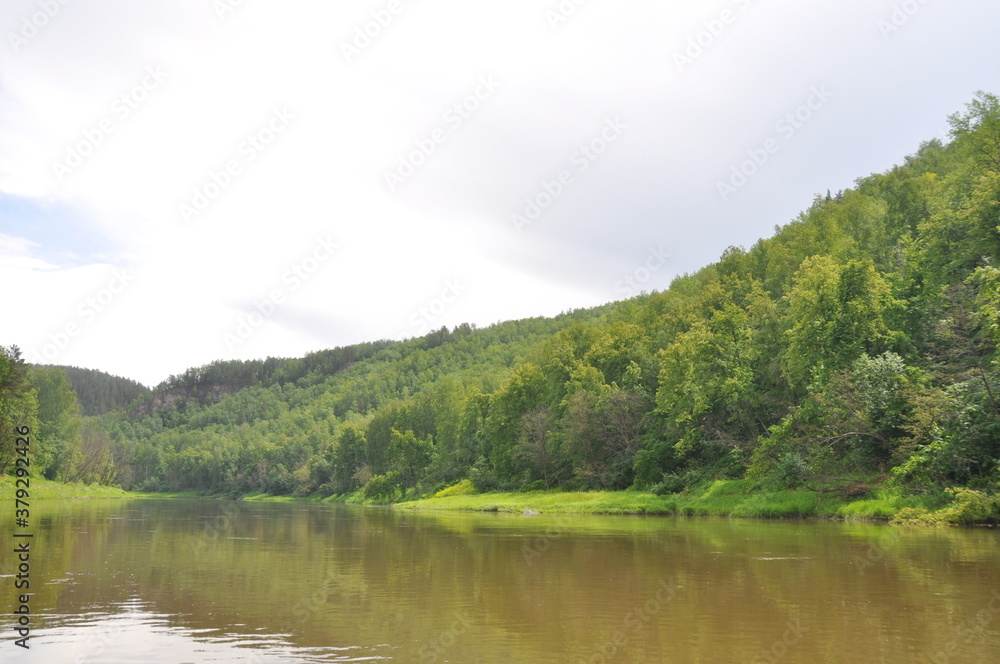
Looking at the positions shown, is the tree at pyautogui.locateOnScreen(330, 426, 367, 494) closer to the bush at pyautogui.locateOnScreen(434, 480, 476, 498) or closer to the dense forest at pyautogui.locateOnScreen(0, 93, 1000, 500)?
the dense forest at pyautogui.locateOnScreen(0, 93, 1000, 500)

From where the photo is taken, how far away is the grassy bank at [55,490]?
299ft

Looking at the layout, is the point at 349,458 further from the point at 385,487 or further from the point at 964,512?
the point at 964,512

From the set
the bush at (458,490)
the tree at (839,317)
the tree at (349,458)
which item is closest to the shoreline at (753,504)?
the bush at (458,490)

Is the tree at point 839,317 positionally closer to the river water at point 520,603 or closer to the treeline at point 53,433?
the river water at point 520,603

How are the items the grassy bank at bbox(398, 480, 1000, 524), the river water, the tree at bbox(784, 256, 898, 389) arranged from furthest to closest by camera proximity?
1. the tree at bbox(784, 256, 898, 389)
2. the grassy bank at bbox(398, 480, 1000, 524)
3. the river water

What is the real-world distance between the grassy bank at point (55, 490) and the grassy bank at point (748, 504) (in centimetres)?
5550

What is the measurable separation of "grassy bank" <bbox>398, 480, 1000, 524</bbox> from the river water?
1028 centimetres

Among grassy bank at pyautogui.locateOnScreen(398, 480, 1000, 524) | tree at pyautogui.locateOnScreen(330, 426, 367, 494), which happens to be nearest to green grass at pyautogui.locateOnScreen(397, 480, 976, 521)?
grassy bank at pyautogui.locateOnScreen(398, 480, 1000, 524)

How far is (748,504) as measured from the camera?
52.2 meters

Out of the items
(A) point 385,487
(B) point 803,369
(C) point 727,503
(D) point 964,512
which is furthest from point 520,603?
(A) point 385,487

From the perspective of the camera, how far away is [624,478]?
254 feet

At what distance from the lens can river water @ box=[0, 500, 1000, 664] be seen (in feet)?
38.5

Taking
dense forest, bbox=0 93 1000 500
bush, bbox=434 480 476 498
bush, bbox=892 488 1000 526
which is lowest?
bush, bbox=434 480 476 498

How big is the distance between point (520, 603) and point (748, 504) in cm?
4036
